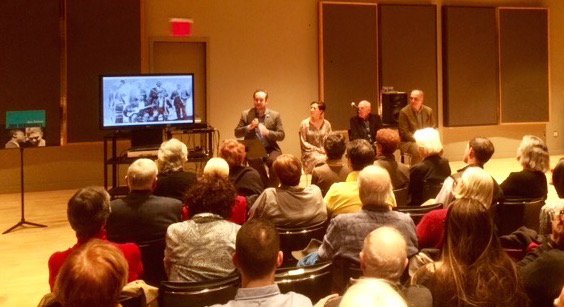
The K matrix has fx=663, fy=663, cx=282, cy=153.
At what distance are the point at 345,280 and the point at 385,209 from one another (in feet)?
1.43

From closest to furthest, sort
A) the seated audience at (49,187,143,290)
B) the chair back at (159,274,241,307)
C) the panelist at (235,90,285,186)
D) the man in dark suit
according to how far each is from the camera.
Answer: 1. the chair back at (159,274,241,307)
2. the seated audience at (49,187,143,290)
3. the panelist at (235,90,285,186)
4. the man in dark suit

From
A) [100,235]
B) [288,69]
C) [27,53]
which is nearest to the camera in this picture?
[100,235]

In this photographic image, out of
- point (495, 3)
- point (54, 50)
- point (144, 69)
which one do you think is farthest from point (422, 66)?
point (54, 50)

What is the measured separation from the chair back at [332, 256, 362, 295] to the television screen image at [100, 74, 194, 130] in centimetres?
480

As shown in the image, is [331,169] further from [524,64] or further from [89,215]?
[524,64]

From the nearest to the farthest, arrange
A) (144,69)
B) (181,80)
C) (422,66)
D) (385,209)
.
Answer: (385,209)
(181,80)
(144,69)
(422,66)

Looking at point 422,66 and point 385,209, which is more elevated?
point 422,66

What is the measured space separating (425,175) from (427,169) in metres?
0.05

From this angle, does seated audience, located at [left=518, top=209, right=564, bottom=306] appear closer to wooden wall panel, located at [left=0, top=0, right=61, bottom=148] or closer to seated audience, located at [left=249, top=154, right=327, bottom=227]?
seated audience, located at [left=249, top=154, right=327, bottom=227]

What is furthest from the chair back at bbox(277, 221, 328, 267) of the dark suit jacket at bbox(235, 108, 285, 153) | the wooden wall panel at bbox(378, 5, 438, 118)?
the wooden wall panel at bbox(378, 5, 438, 118)

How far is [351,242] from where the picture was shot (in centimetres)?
335

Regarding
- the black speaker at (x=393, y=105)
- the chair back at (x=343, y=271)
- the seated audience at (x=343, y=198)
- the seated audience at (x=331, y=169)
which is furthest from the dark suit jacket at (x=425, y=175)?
the black speaker at (x=393, y=105)

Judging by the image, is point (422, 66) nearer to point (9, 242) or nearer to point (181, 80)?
point (181, 80)

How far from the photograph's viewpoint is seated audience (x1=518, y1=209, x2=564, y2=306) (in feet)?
9.04
